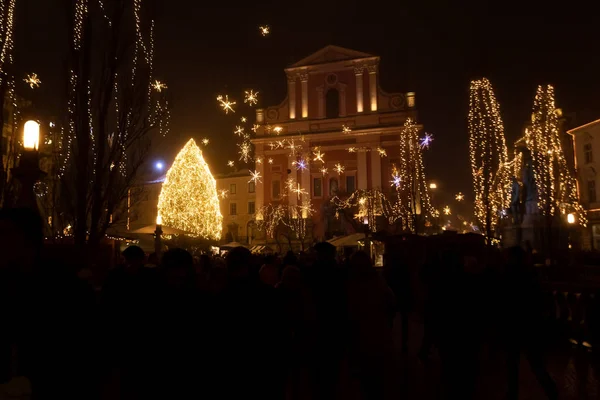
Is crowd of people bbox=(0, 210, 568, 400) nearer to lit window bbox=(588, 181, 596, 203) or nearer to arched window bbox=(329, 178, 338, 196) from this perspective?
arched window bbox=(329, 178, 338, 196)

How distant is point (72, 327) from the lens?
97.3 inches

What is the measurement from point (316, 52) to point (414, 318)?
3656cm

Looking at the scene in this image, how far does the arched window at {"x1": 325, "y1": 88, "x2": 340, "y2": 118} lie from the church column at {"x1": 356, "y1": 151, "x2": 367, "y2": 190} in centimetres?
480

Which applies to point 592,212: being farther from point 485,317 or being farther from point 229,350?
point 229,350

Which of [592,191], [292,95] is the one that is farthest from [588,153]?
[292,95]

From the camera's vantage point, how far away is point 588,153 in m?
41.1

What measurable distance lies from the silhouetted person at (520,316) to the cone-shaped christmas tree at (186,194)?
89.4ft

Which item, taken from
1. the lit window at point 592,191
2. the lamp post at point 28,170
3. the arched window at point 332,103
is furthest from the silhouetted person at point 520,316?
the arched window at point 332,103

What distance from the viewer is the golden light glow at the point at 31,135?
9.59 m

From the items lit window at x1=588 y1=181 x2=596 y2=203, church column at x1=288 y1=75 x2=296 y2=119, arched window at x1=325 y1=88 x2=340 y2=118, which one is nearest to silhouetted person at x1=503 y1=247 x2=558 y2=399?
lit window at x1=588 y1=181 x2=596 y2=203

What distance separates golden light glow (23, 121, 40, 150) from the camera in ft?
31.4

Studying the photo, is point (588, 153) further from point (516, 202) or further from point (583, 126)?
point (516, 202)

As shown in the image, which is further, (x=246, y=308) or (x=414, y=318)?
(x=414, y=318)

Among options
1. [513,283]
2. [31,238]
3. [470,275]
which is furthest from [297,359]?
[31,238]
